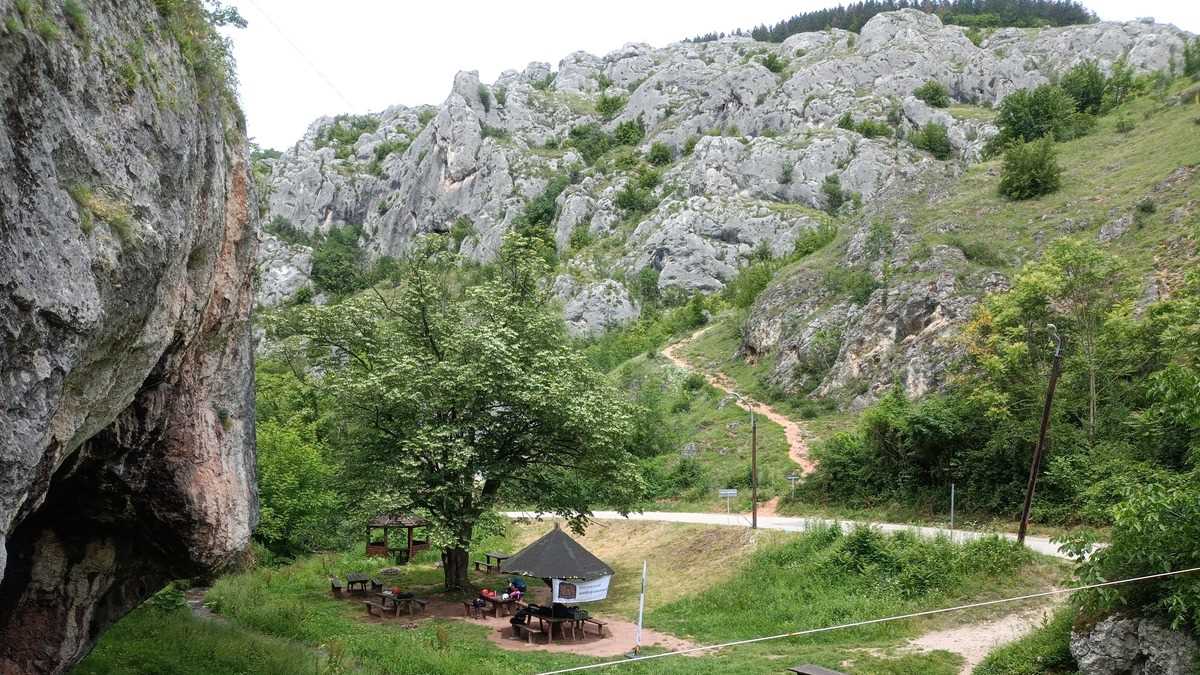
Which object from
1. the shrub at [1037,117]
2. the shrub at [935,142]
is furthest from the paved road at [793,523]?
the shrub at [935,142]

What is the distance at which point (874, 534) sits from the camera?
20688 millimetres

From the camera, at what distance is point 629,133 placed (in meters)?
107

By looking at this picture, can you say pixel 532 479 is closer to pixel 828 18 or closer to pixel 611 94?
pixel 611 94

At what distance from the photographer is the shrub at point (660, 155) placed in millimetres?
98000

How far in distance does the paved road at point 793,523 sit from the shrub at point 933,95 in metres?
77.9

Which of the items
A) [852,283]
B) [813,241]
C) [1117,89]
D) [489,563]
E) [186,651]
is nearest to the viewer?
[186,651]

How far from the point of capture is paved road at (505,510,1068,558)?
66.3ft

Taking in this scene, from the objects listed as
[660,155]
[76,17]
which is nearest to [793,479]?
[76,17]

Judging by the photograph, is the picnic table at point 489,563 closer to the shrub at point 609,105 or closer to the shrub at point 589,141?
the shrub at point 589,141

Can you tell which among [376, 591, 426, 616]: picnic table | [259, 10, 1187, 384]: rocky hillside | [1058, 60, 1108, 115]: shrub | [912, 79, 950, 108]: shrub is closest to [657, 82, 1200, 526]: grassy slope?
[259, 10, 1187, 384]: rocky hillside

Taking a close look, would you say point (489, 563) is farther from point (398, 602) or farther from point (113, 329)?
point (113, 329)

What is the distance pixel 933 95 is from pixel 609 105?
50688 mm

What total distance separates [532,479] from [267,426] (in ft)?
35.8

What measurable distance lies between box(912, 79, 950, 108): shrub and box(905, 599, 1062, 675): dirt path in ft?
284
